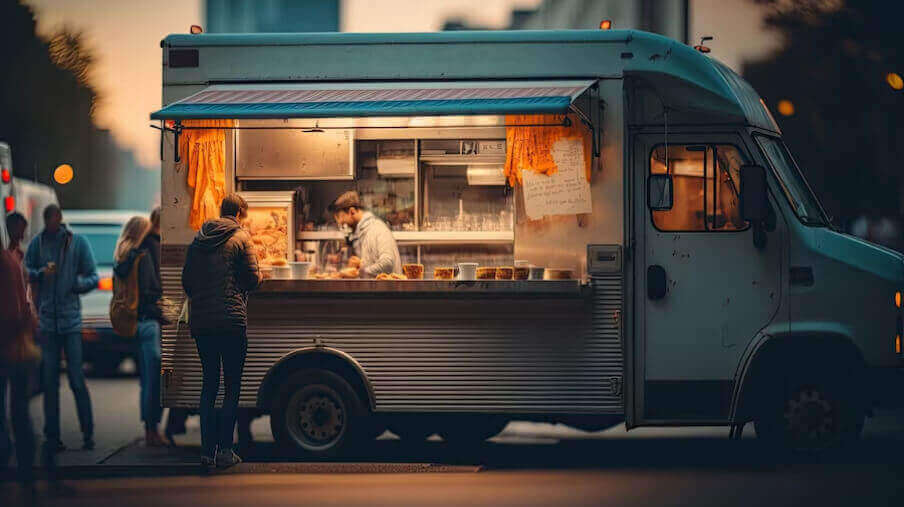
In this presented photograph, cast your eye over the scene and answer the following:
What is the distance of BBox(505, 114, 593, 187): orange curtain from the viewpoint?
920cm

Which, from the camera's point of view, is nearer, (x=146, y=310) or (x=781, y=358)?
(x=781, y=358)

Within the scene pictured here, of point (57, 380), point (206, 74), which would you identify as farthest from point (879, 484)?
point (57, 380)

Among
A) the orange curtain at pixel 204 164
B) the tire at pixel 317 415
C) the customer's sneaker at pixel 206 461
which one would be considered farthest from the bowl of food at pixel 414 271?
the customer's sneaker at pixel 206 461

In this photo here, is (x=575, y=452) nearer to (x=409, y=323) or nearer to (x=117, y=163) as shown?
(x=409, y=323)

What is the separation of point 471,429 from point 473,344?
1.55 m

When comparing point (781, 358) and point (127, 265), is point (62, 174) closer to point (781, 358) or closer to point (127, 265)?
point (127, 265)

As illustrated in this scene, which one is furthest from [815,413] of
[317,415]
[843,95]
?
[843,95]

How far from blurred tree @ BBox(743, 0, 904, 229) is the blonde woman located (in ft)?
35.4

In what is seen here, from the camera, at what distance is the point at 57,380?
10148 mm

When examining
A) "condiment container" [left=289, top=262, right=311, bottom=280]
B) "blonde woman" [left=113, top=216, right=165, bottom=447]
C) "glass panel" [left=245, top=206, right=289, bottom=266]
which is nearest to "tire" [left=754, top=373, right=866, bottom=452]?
"condiment container" [left=289, top=262, right=311, bottom=280]

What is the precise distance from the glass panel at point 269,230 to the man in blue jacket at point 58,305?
60.8 inches

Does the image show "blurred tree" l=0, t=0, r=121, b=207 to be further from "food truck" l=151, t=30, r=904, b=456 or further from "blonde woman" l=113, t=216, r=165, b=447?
"food truck" l=151, t=30, r=904, b=456

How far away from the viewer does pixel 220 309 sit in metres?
8.79

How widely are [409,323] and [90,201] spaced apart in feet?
110
